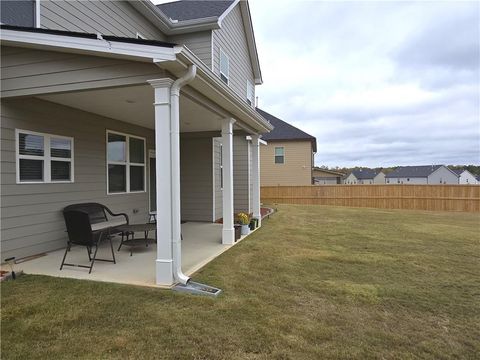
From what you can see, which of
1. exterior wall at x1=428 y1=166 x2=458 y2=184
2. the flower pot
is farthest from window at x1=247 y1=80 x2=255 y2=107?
exterior wall at x1=428 y1=166 x2=458 y2=184

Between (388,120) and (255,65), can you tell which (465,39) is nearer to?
(255,65)

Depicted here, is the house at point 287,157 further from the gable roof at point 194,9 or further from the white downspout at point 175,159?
the white downspout at point 175,159

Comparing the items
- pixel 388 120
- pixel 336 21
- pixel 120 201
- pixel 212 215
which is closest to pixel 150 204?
pixel 120 201

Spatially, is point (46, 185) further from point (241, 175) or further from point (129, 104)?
point (241, 175)

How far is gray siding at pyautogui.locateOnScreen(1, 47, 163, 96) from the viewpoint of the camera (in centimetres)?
413

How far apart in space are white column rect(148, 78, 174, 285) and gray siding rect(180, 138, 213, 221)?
6005 millimetres

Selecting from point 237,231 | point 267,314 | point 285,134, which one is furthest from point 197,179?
point 285,134

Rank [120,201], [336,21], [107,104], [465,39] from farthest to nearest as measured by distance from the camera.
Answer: [336,21] → [465,39] → [120,201] → [107,104]

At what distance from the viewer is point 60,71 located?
14.5 feet

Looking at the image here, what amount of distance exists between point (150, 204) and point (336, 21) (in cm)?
858

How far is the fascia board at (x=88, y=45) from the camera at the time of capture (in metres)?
3.80

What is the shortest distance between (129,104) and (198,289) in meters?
3.65

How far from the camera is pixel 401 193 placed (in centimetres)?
1848

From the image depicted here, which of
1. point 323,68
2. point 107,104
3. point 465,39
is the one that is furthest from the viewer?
point 323,68
